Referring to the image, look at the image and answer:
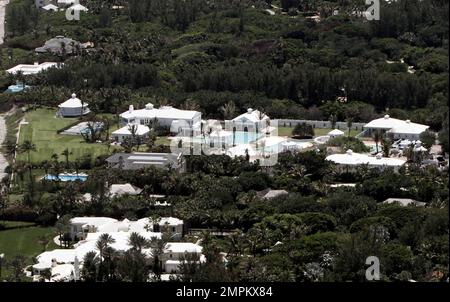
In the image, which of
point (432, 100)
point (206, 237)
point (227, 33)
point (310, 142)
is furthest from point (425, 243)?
point (227, 33)

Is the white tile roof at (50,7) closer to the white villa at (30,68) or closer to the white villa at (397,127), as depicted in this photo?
the white villa at (30,68)

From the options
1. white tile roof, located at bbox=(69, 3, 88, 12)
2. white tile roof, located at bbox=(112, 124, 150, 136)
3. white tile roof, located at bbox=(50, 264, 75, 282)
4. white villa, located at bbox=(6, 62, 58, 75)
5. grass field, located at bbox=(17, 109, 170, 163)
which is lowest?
white tile roof, located at bbox=(50, 264, 75, 282)

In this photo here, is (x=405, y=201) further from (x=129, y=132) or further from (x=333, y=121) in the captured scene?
(x=129, y=132)

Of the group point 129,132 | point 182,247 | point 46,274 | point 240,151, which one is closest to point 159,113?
point 129,132

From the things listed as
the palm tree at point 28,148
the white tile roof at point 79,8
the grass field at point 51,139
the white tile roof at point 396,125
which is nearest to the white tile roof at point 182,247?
the palm tree at point 28,148

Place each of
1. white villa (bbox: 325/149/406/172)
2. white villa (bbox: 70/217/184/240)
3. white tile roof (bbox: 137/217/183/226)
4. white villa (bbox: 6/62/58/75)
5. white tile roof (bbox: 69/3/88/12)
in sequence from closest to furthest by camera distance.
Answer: white villa (bbox: 70/217/184/240) < white tile roof (bbox: 137/217/183/226) < white villa (bbox: 325/149/406/172) < white villa (bbox: 6/62/58/75) < white tile roof (bbox: 69/3/88/12)

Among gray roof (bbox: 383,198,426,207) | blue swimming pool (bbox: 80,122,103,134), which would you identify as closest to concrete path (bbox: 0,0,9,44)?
blue swimming pool (bbox: 80,122,103,134)

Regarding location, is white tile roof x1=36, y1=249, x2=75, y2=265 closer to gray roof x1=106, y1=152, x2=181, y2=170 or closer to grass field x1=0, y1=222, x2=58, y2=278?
grass field x1=0, y1=222, x2=58, y2=278
